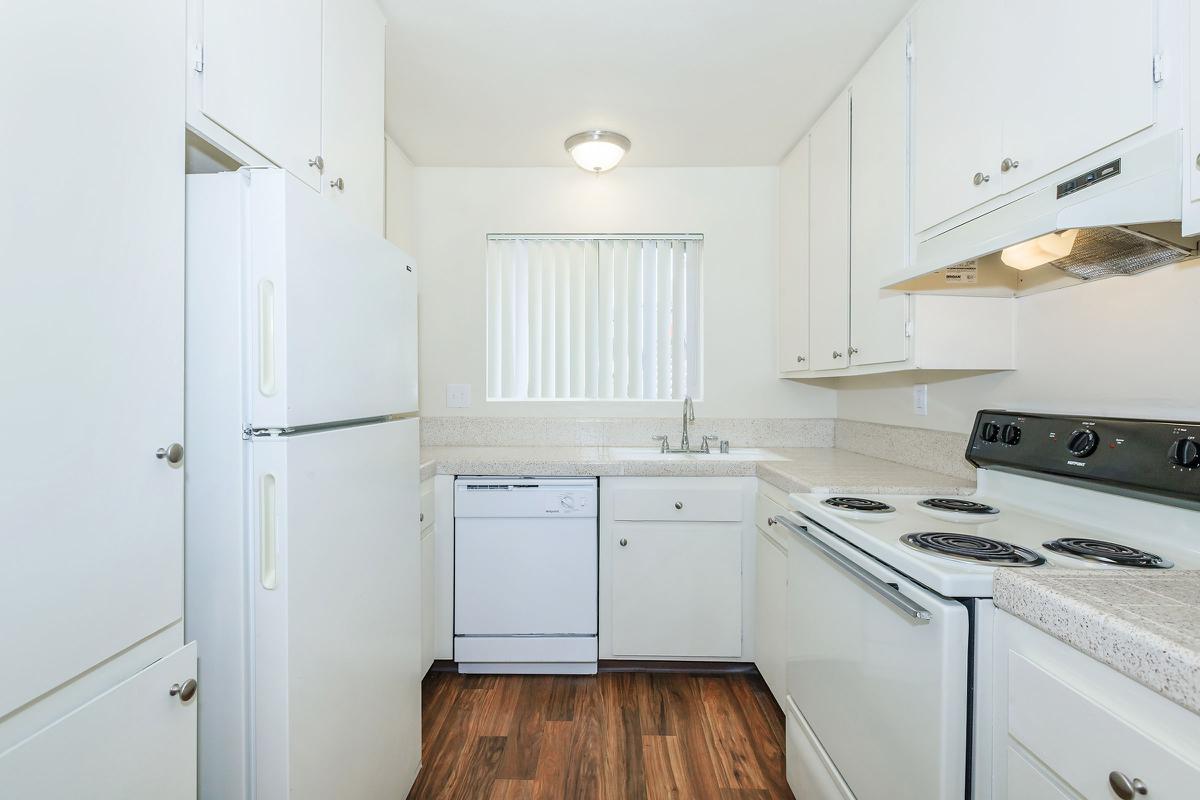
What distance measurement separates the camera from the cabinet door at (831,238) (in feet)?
6.64

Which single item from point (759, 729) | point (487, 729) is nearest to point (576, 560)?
point (487, 729)

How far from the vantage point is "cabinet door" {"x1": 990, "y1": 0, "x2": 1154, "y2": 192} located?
938 mm

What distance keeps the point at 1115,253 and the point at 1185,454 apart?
442 millimetres

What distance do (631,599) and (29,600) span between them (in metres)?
1.92

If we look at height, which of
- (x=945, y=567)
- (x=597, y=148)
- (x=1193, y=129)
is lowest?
(x=945, y=567)

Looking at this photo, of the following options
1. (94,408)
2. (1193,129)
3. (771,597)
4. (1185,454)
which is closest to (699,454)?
(771,597)

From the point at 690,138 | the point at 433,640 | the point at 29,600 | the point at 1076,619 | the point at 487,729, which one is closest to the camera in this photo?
the point at 29,600

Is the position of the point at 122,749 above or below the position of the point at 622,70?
below

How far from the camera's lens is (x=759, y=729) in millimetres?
1954

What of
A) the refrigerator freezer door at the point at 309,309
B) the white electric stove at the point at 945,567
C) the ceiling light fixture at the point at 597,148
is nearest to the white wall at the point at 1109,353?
the white electric stove at the point at 945,567

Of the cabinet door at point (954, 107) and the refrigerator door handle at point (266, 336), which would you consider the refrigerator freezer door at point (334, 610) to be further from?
the cabinet door at point (954, 107)

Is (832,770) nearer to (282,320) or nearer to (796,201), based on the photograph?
(282,320)

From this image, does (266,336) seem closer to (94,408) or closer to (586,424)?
(94,408)

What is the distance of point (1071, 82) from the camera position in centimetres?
106
